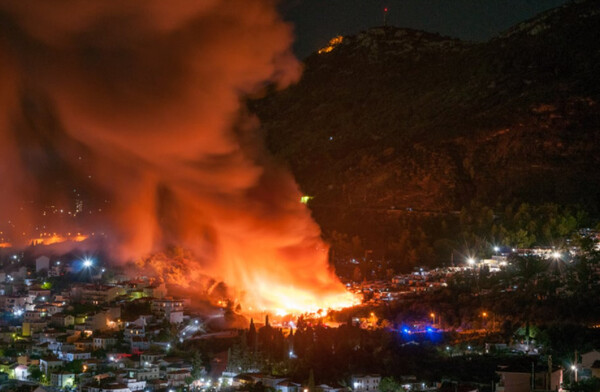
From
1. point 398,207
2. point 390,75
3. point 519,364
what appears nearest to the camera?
point 519,364

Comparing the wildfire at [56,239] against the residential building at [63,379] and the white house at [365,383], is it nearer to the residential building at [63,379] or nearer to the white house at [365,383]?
the residential building at [63,379]

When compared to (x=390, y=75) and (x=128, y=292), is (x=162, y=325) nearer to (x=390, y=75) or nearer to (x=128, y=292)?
(x=128, y=292)

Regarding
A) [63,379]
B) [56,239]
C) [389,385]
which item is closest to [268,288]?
[63,379]

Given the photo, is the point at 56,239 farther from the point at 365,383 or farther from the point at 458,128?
the point at 365,383

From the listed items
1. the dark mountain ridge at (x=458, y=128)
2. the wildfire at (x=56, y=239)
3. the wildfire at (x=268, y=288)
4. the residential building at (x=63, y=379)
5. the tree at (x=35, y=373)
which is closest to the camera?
the residential building at (x=63, y=379)

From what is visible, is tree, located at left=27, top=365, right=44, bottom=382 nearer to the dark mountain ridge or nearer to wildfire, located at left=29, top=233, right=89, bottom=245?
wildfire, located at left=29, top=233, right=89, bottom=245

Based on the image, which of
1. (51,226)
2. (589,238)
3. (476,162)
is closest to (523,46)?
(476,162)

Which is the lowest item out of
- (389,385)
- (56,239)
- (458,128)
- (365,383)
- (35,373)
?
(389,385)

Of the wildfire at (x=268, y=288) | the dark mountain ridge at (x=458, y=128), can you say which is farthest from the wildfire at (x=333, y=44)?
the wildfire at (x=268, y=288)
